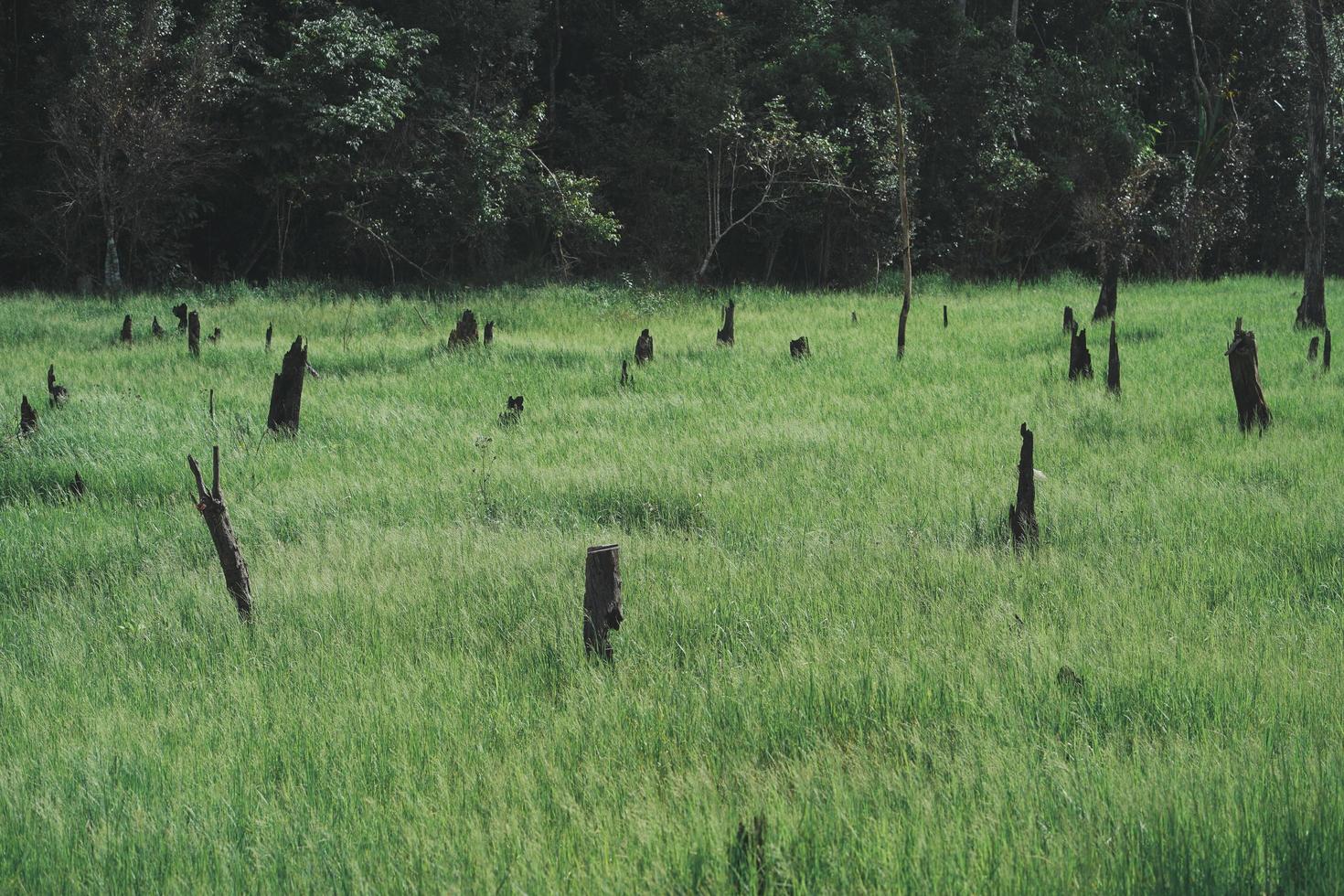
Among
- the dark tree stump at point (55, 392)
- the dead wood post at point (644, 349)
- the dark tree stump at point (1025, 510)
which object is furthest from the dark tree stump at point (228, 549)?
the dead wood post at point (644, 349)

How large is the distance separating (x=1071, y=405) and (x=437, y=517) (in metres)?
6.51

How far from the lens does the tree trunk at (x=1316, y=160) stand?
16234 millimetres

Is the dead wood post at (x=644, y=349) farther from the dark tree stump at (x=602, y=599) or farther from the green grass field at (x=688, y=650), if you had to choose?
the dark tree stump at (x=602, y=599)

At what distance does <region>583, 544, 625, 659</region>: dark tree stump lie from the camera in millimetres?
4816

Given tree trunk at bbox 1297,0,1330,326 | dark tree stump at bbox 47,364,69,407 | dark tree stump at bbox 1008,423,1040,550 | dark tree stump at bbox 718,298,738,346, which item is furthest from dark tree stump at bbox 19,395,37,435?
tree trunk at bbox 1297,0,1330,326

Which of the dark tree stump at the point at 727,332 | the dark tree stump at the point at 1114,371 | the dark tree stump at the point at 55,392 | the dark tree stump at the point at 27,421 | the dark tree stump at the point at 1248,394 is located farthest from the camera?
the dark tree stump at the point at 727,332

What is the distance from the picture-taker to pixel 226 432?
1118 centimetres

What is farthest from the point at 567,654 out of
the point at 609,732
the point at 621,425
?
the point at 621,425

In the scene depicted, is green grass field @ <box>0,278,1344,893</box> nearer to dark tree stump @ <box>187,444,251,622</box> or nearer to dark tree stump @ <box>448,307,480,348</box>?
dark tree stump @ <box>187,444,251,622</box>

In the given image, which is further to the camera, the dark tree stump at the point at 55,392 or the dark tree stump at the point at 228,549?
the dark tree stump at the point at 55,392

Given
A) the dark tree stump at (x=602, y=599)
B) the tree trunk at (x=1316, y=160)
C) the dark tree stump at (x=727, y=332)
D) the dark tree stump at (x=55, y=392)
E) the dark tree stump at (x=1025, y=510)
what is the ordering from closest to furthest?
the dark tree stump at (x=602, y=599), the dark tree stump at (x=1025, y=510), the dark tree stump at (x=55, y=392), the tree trunk at (x=1316, y=160), the dark tree stump at (x=727, y=332)

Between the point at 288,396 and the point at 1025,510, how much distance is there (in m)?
7.50

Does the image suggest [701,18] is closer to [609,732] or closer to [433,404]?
[433,404]

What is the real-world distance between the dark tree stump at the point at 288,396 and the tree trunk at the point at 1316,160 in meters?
13.9
